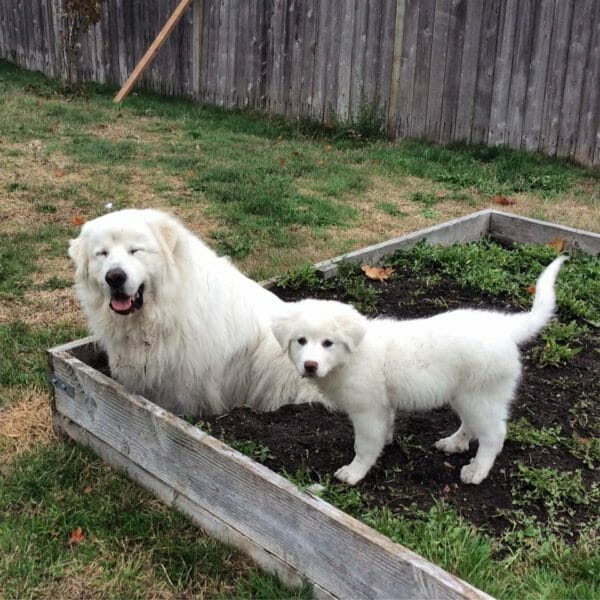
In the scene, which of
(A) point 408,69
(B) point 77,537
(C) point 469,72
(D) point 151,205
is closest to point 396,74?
(A) point 408,69

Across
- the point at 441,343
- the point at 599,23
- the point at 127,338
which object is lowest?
the point at 127,338

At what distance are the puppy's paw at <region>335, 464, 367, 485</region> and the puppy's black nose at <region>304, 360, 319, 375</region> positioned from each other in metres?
0.61

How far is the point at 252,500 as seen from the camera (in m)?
3.05

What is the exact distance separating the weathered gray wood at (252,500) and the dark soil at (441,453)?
40cm

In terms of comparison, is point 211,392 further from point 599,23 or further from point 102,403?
point 599,23

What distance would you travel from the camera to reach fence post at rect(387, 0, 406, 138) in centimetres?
1039

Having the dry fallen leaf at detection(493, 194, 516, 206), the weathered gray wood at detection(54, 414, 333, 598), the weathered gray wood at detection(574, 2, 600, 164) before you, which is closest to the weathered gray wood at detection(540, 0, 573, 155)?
the weathered gray wood at detection(574, 2, 600, 164)

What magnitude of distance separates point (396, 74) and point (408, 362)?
8.32 m

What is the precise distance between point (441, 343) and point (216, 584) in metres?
1.40

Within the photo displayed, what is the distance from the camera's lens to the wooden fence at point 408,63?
30.8ft

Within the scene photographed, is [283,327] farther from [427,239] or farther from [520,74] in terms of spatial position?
[520,74]

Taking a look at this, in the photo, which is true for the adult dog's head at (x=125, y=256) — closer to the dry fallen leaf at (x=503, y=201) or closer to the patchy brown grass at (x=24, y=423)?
the patchy brown grass at (x=24, y=423)

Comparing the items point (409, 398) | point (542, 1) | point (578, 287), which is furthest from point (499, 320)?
point (542, 1)

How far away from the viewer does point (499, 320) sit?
10.8 ft
